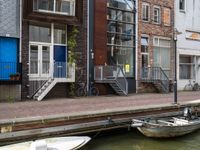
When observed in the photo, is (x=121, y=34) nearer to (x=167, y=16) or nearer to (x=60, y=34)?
(x=60, y=34)

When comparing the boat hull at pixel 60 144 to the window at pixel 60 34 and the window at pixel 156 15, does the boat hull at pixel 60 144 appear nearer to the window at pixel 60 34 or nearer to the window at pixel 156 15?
the window at pixel 60 34

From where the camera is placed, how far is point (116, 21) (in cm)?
2458

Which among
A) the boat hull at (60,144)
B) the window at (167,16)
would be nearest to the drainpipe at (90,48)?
the window at (167,16)

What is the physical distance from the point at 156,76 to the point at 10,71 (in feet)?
38.8

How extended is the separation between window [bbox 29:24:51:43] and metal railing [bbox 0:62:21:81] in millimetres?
1964

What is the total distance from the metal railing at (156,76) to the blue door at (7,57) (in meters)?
10.3

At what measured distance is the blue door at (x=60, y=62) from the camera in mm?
20859

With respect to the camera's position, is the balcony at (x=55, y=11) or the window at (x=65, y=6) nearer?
the balcony at (x=55, y=11)

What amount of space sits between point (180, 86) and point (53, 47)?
1318 centimetres

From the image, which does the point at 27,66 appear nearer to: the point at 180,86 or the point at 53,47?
the point at 53,47

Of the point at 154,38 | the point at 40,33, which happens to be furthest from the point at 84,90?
the point at 154,38

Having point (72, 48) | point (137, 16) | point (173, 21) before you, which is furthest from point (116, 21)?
point (173, 21)

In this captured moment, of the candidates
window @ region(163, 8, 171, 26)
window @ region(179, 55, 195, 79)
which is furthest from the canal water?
window @ region(179, 55, 195, 79)

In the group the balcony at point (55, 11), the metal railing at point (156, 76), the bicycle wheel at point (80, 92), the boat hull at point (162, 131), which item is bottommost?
the boat hull at point (162, 131)
